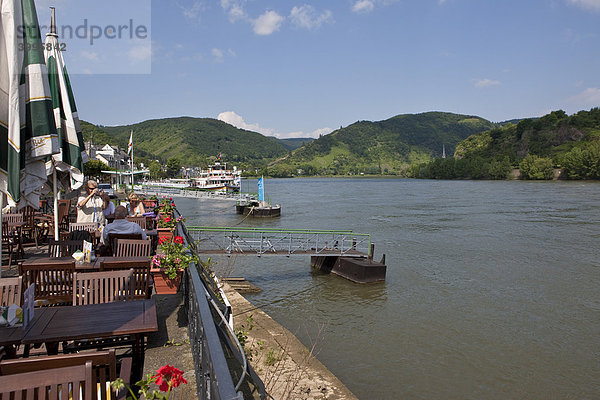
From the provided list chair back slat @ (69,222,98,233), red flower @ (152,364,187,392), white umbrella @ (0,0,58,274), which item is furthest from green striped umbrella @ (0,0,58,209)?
chair back slat @ (69,222,98,233)

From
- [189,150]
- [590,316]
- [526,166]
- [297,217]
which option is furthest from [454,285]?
[189,150]

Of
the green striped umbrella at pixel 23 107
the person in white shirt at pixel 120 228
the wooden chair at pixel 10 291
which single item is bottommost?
the wooden chair at pixel 10 291

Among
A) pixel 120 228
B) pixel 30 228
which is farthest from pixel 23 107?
pixel 30 228

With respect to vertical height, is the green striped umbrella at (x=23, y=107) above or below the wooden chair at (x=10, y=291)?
above

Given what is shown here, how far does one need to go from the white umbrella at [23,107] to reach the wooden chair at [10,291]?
0.70 m

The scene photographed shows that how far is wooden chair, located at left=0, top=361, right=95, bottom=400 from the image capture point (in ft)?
6.48

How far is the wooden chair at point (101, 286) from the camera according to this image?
406cm

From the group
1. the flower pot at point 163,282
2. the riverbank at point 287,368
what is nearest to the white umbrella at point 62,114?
the flower pot at point 163,282

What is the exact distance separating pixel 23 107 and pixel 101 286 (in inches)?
72.1

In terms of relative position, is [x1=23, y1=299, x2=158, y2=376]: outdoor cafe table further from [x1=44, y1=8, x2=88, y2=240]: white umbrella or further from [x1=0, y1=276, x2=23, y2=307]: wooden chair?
[x1=44, y1=8, x2=88, y2=240]: white umbrella

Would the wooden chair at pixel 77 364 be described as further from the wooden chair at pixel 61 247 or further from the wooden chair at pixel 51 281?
the wooden chair at pixel 61 247

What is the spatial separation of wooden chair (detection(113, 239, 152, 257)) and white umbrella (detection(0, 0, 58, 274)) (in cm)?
232

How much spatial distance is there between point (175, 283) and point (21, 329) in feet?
7.33

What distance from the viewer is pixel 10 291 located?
11.8 ft
